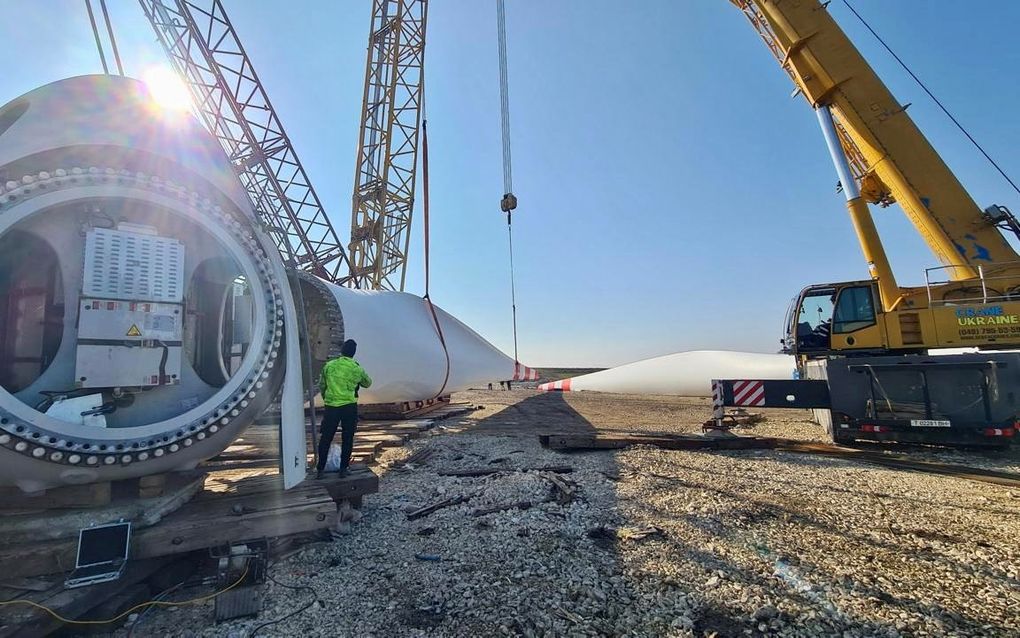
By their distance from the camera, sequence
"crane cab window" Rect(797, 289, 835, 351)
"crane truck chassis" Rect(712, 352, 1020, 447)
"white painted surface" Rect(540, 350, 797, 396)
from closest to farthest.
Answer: "crane truck chassis" Rect(712, 352, 1020, 447)
"crane cab window" Rect(797, 289, 835, 351)
"white painted surface" Rect(540, 350, 797, 396)

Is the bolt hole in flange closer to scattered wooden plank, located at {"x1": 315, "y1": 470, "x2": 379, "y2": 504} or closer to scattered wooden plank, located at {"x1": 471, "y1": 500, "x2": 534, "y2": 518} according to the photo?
scattered wooden plank, located at {"x1": 315, "y1": 470, "x2": 379, "y2": 504}

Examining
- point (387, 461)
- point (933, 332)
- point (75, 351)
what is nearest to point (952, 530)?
point (933, 332)

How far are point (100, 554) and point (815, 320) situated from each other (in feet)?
33.7

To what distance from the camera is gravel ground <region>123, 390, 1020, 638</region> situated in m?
2.63

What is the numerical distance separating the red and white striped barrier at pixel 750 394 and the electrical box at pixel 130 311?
856 cm

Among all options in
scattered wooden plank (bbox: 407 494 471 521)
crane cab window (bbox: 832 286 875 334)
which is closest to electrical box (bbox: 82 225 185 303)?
scattered wooden plank (bbox: 407 494 471 521)

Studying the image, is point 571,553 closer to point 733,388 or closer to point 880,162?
point 733,388

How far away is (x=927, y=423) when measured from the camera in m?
7.37

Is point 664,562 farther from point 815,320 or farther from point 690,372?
point 690,372

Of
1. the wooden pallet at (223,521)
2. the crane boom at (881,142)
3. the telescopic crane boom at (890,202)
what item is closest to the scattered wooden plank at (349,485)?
the wooden pallet at (223,521)

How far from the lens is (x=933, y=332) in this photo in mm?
7801

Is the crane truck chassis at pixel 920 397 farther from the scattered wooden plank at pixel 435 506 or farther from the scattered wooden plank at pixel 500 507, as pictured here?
the scattered wooden plank at pixel 435 506

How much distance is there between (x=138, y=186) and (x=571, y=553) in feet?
13.6

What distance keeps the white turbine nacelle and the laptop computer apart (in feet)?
1.71
